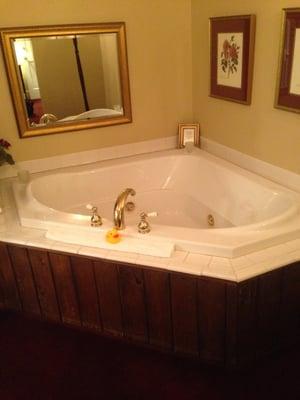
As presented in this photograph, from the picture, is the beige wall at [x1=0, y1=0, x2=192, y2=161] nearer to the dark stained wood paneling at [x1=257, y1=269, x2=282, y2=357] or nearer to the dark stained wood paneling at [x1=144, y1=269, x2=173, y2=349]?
the dark stained wood paneling at [x1=144, y1=269, x2=173, y2=349]

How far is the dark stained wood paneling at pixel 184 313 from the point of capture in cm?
157

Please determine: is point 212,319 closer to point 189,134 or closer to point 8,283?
point 8,283

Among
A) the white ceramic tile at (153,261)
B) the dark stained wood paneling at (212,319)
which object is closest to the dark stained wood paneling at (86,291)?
the white ceramic tile at (153,261)

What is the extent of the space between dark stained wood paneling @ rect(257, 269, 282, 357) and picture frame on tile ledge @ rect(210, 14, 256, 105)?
3.96 feet

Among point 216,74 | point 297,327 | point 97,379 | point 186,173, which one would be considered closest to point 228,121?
point 216,74

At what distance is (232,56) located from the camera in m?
2.28

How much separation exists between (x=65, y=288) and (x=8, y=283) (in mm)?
364

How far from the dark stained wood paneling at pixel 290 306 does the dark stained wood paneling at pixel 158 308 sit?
1.73ft

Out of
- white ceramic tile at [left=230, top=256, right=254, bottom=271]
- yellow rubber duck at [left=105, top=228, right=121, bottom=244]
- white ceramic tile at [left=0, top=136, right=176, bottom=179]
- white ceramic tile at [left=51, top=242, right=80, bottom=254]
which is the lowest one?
white ceramic tile at [left=230, top=256, right=254, bottom=271]

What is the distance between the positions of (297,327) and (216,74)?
1699mm

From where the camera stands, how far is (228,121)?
99.3 inches

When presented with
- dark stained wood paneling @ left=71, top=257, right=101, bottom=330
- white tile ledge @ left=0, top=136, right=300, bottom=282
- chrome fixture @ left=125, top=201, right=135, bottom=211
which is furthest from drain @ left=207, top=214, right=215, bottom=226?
dark stained wood paneling @ left=71, top=257, right=101, bottom=330

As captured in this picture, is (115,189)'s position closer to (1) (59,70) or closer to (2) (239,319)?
(1) (59,70)

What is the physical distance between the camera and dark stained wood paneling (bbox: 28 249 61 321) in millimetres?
1813
